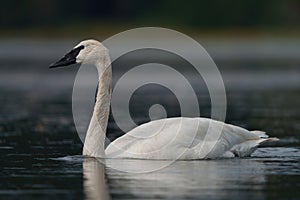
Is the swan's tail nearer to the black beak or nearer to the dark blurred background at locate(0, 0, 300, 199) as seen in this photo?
the dark blurred background at locate(0, 0, 300, 199)

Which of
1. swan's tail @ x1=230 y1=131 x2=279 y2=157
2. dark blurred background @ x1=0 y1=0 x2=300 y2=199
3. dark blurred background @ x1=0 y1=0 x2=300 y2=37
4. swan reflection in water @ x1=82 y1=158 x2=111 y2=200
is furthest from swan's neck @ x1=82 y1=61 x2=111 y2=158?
dark blurred background @ x1=0 y1=0 x2=300 y2=37

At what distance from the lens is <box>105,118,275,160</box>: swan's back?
44.0ft

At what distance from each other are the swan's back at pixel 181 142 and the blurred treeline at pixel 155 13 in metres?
43.0

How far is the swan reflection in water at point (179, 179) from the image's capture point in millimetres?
10984

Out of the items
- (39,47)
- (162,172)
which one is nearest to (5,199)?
(162,172)

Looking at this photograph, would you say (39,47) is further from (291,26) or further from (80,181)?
(80,181)

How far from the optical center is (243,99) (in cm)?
2381

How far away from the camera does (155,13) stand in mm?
60312

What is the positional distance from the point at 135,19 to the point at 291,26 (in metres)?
8.82

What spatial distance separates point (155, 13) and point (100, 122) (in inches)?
1827

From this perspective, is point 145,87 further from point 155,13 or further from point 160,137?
point 155,13

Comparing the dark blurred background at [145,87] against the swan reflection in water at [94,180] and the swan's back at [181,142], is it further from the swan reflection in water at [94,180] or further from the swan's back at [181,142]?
the swan's back at [181,142]

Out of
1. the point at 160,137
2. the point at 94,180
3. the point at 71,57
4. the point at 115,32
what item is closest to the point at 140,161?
the point at 160,137

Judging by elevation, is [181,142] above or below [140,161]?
Answer: above
